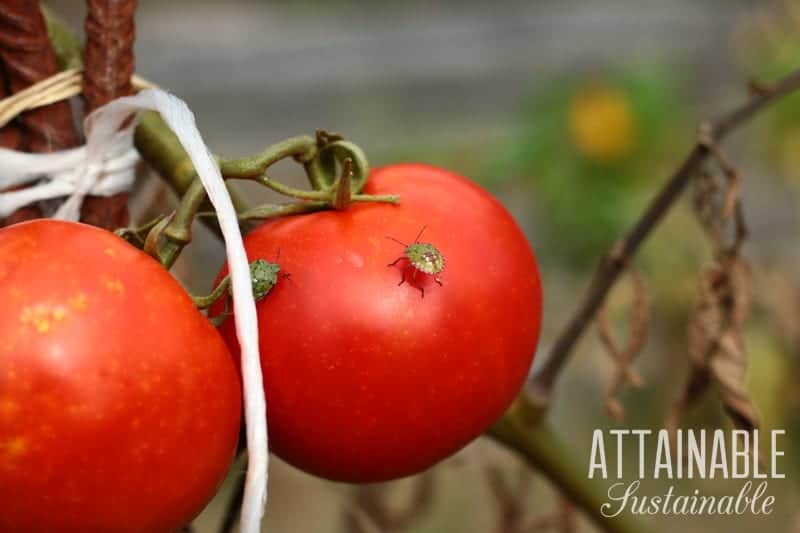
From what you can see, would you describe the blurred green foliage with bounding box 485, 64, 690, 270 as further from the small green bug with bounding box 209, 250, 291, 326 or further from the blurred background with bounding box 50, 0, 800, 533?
the small green bug with bounding box 209, 250, 291, 326

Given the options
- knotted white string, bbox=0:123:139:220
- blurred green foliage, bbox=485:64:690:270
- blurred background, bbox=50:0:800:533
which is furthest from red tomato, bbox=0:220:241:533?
blurred green foliage, bbox=485:64:690:270

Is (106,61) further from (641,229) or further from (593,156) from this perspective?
(593,156)

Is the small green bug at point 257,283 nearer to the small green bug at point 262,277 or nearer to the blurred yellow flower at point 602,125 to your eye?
the small green bug at point 262,277

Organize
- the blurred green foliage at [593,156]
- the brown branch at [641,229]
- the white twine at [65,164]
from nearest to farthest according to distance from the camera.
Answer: the white twine at [65,164]
the brown branch at [641,229]
the blurred green foliage at [593,156]

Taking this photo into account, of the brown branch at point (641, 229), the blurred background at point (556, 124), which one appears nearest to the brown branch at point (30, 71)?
the brown branch at point (641, 229)

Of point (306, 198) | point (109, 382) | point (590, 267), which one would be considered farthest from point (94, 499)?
point (590, 267)

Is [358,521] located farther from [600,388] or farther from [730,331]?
[600,388]
